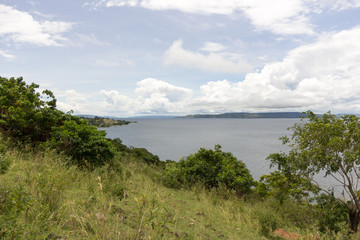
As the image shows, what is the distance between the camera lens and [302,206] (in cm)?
1149

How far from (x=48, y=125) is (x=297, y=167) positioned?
14.1 m

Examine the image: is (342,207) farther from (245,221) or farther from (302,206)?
(245,221)

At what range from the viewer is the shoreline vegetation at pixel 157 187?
4094 mm

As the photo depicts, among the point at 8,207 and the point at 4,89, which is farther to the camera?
the point at 4,89

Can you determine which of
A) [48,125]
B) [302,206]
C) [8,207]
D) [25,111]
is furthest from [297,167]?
[25,111]

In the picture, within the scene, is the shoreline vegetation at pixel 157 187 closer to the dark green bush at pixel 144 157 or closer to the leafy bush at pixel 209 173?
the leafy bush at pixel 209 173

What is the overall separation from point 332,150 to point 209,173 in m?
6.60

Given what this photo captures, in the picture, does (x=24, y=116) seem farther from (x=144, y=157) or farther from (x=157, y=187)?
(x=144, y=157)

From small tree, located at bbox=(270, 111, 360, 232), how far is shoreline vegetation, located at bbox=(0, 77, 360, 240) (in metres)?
0.05

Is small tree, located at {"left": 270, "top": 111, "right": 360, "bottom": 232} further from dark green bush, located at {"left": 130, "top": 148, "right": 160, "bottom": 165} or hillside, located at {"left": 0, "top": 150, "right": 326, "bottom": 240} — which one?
dark green bush, located at {"left": 130, "top": 148, "right": 160, "bottom": 165}

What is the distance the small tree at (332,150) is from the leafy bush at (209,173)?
3.23m

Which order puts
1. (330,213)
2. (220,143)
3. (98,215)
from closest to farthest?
1. (98,215)
2. (330,213)
3. (220,143)

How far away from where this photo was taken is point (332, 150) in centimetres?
1002

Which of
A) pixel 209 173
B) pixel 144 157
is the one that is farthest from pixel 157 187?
pixel 144 157
